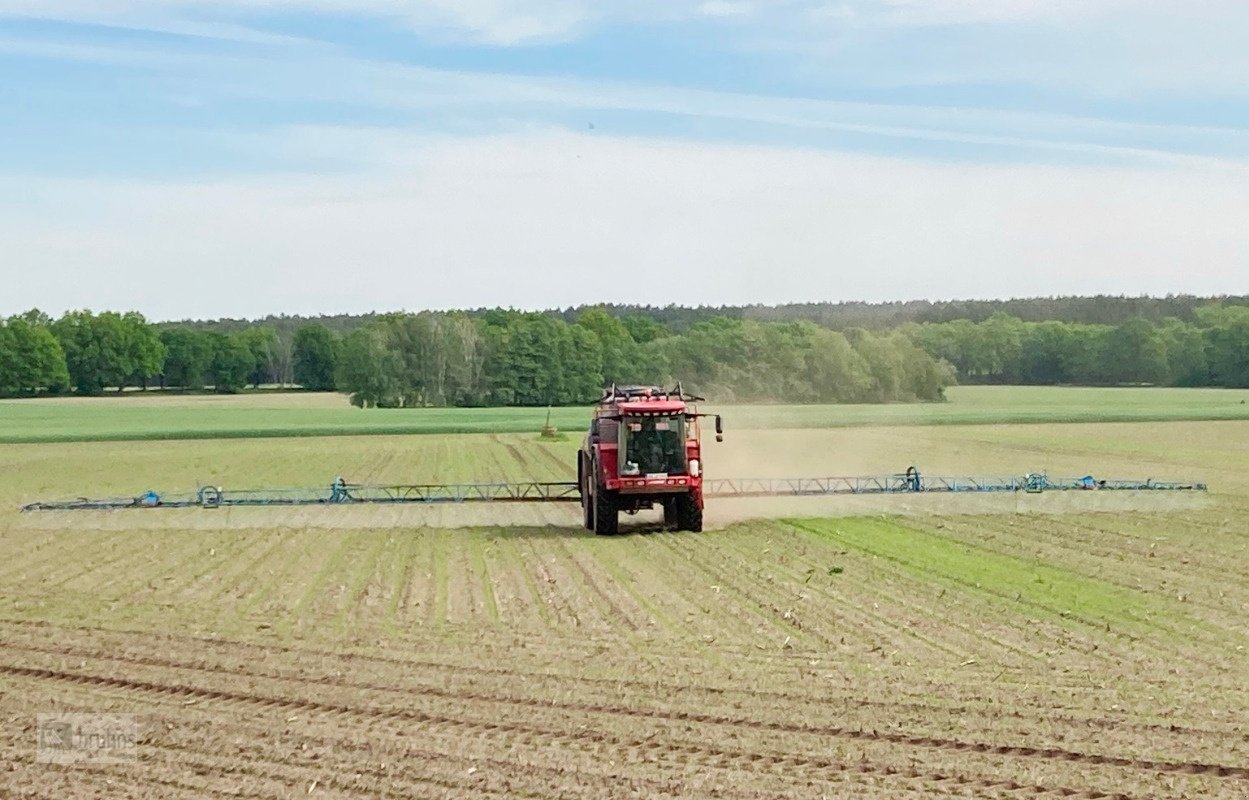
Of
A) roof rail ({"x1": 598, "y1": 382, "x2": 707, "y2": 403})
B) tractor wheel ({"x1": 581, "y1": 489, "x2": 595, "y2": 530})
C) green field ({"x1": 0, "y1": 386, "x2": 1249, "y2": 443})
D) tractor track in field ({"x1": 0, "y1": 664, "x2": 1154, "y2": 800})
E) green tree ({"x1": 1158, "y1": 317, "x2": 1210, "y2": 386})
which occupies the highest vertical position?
green tree ({"x1": 1158, "y1": 317, "x2": 1210, "y2": 386})

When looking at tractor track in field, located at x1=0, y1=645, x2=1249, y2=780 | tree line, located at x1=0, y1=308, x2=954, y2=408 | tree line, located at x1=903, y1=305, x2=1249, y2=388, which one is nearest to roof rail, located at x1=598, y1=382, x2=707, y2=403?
tractor track in field, located at x1=0, y1=645, x2=1249, y2=780

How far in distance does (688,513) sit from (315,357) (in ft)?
424

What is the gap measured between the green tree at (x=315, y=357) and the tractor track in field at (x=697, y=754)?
137 metres

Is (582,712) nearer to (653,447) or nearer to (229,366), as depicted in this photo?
(653,447)

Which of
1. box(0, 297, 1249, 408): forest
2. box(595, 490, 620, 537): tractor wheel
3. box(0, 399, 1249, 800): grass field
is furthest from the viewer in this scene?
box(0, 297, 1249, 408): forest

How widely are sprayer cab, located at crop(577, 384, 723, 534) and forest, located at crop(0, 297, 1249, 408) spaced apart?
3330 cm

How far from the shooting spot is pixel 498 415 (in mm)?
94188

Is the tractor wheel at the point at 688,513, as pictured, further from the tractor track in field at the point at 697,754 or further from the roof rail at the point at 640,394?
the tractor track in field at the point at 697,754

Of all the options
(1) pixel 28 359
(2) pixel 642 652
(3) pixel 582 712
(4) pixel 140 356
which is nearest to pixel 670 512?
(2) pixel 642 652

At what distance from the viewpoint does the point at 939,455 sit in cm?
5188

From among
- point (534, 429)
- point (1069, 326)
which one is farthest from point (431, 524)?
point (1069, 326)

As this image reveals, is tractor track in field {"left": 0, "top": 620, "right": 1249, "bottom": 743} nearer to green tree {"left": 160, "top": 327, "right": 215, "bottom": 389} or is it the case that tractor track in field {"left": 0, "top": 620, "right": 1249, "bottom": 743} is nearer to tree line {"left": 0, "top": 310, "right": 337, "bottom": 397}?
tree line {"left": 0, "top": 310, "right": 337, "bottom": 397}

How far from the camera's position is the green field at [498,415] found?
2913 inches

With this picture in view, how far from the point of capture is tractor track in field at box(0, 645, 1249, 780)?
433 inches
